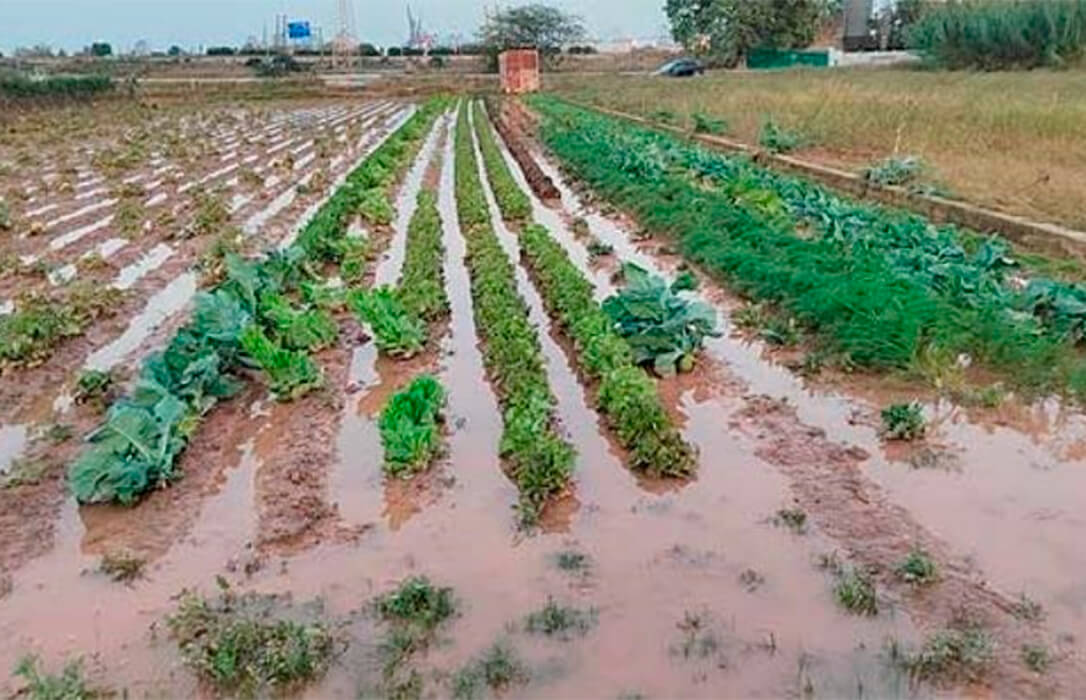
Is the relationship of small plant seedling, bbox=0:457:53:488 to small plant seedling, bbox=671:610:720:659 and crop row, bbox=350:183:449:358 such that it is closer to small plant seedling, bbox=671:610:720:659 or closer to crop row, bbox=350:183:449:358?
crop row, bbox=350:183:449:358

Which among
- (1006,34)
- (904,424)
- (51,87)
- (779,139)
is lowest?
(904,424)

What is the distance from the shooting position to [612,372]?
617 centimetres

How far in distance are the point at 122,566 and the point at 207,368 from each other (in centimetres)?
199

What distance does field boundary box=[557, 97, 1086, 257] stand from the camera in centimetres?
942

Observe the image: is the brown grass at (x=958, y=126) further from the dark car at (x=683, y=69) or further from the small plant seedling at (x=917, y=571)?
the dark car at (x=683, y=69)

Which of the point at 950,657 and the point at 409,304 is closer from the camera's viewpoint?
the point at 950,657

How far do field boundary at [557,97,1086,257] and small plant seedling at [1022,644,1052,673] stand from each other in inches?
252

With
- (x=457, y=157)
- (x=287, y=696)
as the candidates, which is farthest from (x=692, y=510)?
(x=457, y=157)

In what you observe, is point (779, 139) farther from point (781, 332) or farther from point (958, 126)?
point (781, 332)

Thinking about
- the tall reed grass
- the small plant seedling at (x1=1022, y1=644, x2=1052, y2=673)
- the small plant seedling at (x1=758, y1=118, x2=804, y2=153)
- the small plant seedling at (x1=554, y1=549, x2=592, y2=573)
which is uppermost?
the tall reed grass

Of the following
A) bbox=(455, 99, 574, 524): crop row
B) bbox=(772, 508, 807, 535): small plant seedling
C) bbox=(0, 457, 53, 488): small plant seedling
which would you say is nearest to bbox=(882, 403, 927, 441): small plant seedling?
bbox=(772, 508, 807, 535): small plant seedling

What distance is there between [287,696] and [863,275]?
19.3 feet

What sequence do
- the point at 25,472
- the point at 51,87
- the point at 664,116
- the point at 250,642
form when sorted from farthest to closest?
the point at 51,87
the point at 664,116
the point at 25,472
the point at 250,642

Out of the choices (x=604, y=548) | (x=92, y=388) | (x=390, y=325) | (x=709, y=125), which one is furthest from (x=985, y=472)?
(x=709, y=125)
